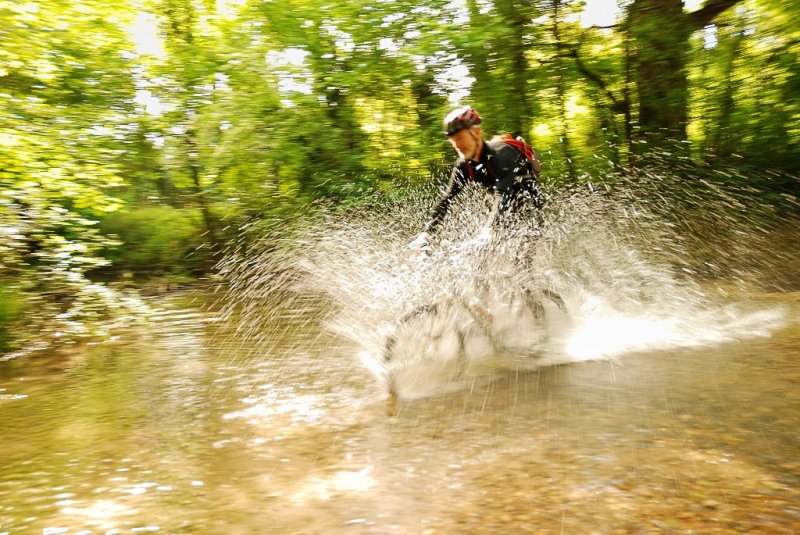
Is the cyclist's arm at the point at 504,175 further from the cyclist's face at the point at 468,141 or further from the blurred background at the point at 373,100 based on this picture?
the blurred background at the point at 373,100

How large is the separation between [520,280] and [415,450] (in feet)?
7.91

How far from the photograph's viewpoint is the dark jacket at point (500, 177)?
5.40 meters

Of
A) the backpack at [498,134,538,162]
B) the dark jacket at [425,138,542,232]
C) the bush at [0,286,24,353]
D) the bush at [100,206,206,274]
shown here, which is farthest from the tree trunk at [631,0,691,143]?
the bush at [0,286,24,353]

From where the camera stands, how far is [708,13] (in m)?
11.8

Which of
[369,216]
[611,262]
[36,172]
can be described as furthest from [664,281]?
[36,172]

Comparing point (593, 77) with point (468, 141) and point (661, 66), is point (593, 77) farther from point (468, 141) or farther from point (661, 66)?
point (468, 141)

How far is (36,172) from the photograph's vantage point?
7789mm

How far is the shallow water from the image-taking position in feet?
9.58

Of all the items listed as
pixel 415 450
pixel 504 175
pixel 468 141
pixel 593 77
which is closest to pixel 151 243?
pixel 593 77

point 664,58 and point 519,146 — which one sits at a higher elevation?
point 519,146

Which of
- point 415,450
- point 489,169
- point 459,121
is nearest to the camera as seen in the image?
point 415,450

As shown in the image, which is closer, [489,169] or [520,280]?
[489,169]

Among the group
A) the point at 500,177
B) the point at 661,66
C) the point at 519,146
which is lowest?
the point at 661,66

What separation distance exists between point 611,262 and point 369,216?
536cm
